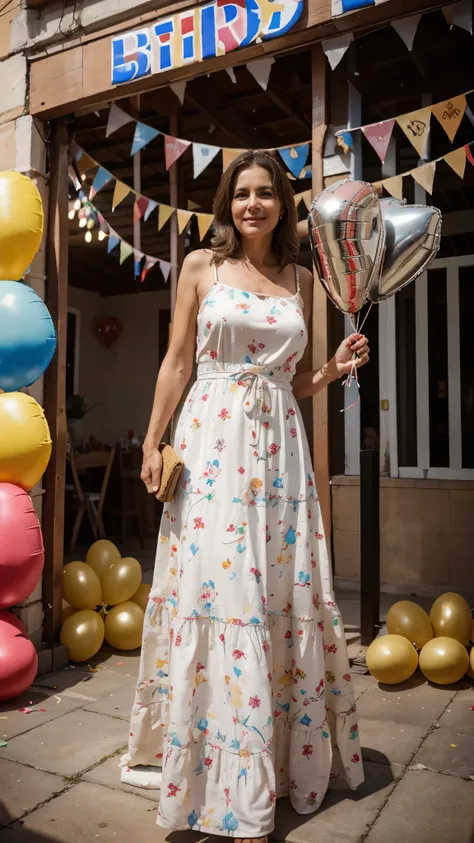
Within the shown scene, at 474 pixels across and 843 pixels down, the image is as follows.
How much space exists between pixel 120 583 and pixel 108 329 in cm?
618

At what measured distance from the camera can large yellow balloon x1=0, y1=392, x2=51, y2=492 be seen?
9.27 feet

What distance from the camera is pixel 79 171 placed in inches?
160

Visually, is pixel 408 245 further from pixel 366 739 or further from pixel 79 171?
pixel 79 171

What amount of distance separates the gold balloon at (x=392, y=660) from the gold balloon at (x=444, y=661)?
6 centimetres

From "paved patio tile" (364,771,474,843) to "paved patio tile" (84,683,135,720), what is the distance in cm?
122

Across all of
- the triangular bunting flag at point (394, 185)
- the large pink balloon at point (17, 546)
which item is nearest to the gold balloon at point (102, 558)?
the large pink balloon at point (17, 546)

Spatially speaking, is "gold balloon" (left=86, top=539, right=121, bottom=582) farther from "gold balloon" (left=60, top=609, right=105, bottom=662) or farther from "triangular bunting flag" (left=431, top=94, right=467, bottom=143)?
"triangular bunting flag" (left=431, top=94, right=467, bottom=143)

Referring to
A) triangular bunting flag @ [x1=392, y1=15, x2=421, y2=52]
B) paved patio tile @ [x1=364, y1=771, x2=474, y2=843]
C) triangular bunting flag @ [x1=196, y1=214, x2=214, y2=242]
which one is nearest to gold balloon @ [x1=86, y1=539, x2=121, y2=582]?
triangular bunting flag @ [x1=196, y1=214, x2=214, y2=242]

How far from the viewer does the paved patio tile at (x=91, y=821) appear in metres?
1.96

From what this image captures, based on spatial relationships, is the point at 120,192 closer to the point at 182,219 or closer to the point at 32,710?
the point at 182,219

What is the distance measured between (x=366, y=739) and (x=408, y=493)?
8.20ft

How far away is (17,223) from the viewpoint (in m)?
2.96

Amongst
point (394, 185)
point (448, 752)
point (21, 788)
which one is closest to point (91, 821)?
point (21, 788)

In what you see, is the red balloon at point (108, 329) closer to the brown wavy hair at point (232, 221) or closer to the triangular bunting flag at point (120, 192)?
the triangular bunting flag at point (120, 192)
